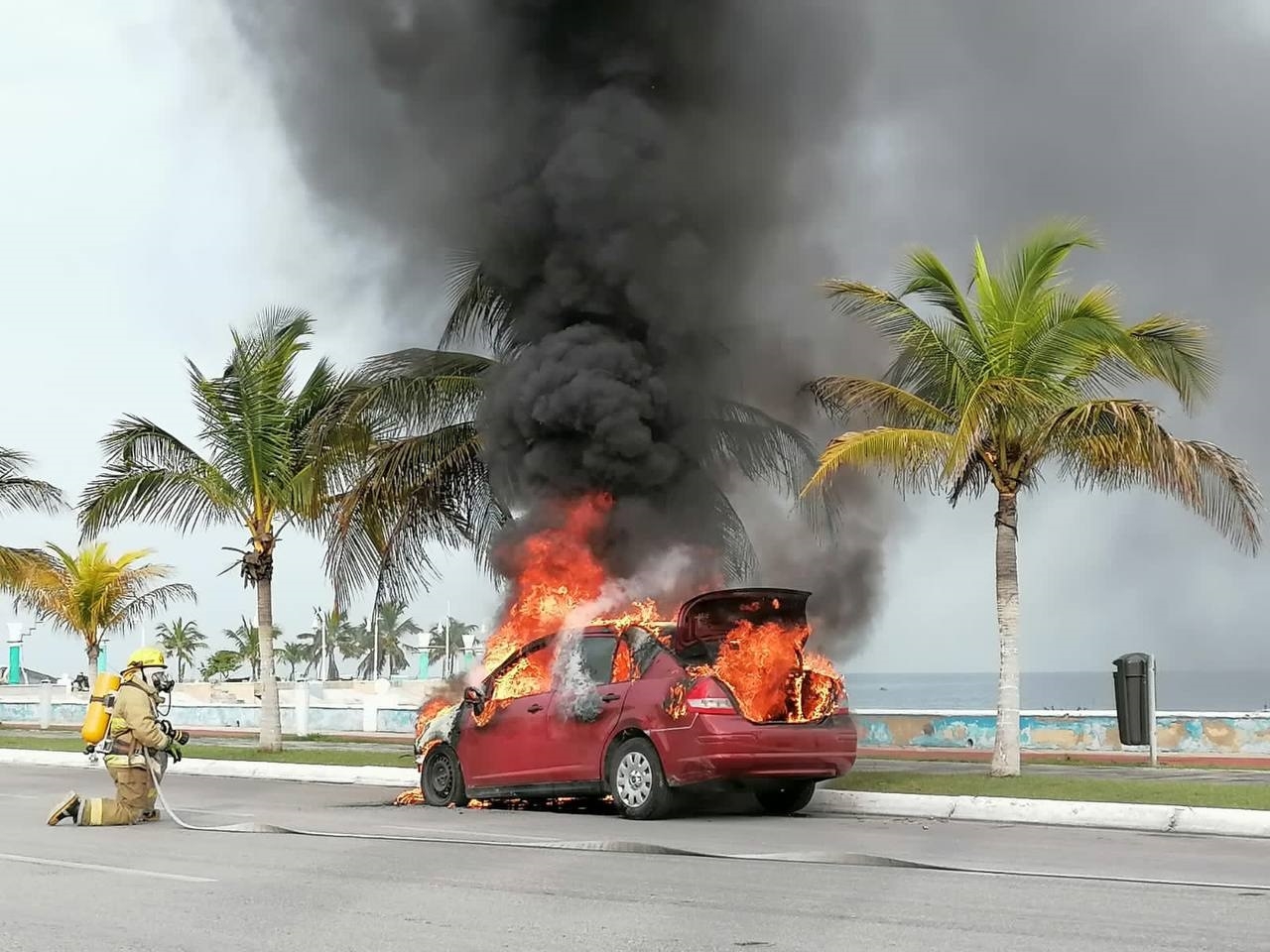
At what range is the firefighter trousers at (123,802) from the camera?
12.6 meters

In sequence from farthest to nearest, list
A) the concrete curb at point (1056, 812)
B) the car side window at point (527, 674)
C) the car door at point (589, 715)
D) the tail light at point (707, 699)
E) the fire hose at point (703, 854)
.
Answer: the car side window at point (527, 674) < the car door at point (589, 715) < the tail light at point (707, 699) < the concrete curb at point (1056, 812) < the fire hose at point (703, 854)

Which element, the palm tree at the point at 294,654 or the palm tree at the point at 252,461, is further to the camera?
the palm tree at the point at 294,654

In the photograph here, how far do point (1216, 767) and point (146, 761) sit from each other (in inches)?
489

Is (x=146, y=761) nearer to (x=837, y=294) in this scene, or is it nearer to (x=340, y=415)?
(x=837, y=294)

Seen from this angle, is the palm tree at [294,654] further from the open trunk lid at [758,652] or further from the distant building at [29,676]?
the open trunk lid at [758,652]

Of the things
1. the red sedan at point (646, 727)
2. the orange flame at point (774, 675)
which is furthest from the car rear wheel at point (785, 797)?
the orange flame at point (774, 675)

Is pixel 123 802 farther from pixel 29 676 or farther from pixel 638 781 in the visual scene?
pixel 29 676

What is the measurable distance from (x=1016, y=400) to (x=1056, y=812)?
15.6ft

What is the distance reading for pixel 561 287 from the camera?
19.7 meters

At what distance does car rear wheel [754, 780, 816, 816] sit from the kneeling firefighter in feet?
16.6

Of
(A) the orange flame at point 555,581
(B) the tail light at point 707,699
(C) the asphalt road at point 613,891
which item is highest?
(A) the orange flame at point 555,581

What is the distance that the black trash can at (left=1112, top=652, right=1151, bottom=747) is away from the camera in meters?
18.6

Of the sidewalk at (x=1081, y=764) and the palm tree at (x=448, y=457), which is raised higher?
the palm tree at (x=448, y=457)

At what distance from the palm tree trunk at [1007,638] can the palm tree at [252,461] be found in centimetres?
1046
